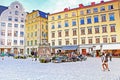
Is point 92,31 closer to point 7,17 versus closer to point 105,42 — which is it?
point 105,42

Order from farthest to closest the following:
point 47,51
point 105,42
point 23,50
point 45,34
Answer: point 23,50, point 45,34, point 105,42, point 47,51

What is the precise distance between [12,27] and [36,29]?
31.0 feet

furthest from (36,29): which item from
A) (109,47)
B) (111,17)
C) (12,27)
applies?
(109,47)

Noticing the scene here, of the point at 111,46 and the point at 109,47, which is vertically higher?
the point at 111,46

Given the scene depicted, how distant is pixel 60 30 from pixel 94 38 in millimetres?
10454

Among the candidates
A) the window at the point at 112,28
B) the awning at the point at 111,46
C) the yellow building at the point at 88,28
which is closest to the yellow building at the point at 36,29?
the yellow building at the point at 88,28

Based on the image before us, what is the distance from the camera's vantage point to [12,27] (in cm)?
5597

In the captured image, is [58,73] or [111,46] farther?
[111,46]

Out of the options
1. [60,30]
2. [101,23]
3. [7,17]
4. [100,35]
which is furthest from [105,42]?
[7,17]

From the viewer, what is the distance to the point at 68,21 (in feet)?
151

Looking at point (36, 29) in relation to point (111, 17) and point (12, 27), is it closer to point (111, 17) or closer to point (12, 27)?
point (12, 27)

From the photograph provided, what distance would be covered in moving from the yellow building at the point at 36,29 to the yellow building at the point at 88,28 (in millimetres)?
3057

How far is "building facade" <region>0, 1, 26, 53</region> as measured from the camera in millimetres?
53875

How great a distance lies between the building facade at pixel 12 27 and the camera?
5388 centimetres
